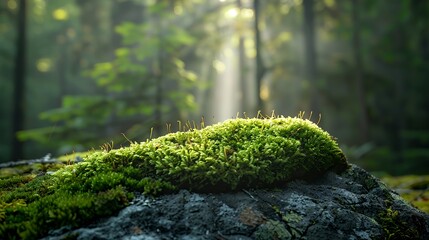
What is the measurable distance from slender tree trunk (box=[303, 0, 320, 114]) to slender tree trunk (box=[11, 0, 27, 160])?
11143mm

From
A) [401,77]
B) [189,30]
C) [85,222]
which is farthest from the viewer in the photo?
[401,77]

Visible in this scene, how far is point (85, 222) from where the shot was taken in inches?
89.4

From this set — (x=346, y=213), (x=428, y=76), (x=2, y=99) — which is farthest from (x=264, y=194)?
(x=2, y=99)

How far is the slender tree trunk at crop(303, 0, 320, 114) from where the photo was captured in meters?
13.3

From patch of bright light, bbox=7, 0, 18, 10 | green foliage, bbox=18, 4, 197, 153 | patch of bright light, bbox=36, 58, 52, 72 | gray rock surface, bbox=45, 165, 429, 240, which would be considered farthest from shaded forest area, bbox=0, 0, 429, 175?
gray rock surface, bbox=45, 165, 429, 240

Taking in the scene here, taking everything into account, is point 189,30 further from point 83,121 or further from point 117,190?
point 117,190

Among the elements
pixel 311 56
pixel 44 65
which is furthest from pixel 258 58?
pixel 44 65

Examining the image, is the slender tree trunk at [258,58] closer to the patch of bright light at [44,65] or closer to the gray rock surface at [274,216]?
the gray rock surface at [274,216]

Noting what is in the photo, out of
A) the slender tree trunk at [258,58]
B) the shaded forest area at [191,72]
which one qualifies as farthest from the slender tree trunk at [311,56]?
the slender tree trunk at [258,58]

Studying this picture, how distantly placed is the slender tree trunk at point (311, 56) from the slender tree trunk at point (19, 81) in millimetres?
11143

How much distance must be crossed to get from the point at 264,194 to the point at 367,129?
14.4 metres

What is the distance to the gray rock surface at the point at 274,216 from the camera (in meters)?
2.28

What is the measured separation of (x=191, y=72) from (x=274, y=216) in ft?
43.1

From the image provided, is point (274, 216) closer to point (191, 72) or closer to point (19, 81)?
point (191, 72)
